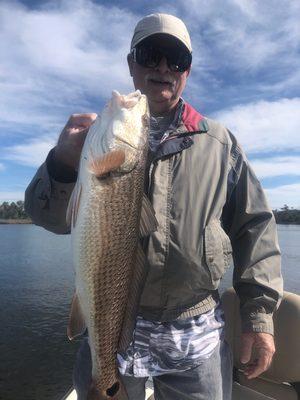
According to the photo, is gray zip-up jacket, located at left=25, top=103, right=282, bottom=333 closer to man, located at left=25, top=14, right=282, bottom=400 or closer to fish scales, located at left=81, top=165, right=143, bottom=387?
man, located at left=25, top=14, right=282, bottom=400

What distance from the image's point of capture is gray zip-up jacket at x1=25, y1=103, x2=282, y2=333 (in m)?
2.97

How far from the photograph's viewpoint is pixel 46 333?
2255cm

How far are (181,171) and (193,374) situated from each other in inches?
59.5

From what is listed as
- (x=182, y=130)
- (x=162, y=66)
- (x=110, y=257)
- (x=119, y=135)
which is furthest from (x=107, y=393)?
(x=162, y=66)

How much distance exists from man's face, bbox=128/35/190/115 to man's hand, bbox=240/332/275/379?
1939 millimetres

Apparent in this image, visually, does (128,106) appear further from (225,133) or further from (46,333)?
(46,333)

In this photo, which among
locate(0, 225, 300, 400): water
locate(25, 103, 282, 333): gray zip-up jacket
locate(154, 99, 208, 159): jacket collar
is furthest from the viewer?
locate(0, 225, 300, 400): water

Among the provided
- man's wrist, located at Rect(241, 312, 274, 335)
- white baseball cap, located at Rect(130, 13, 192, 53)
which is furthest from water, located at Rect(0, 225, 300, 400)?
white baseball cap, located at Rect(130, 13, 192, 53)

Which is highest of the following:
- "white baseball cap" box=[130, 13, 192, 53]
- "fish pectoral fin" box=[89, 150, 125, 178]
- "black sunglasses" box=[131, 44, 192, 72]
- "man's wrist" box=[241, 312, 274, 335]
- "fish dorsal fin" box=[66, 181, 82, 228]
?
"white baseball cap" box=[130, 13, 192, 53]

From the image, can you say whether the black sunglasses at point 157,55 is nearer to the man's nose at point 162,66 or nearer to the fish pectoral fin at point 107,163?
the man's nose at point 162,66

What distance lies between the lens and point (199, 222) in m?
3.04

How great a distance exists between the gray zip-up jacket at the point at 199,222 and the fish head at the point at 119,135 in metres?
0.40

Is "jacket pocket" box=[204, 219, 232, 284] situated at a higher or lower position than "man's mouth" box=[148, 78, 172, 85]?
lower

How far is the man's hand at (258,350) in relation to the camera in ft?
10.6
